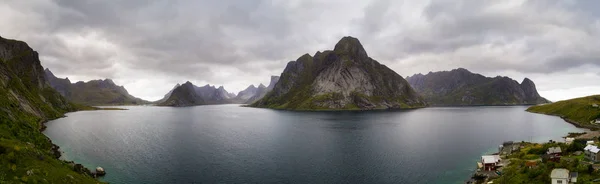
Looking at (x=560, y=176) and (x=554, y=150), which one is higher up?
(x=554, y=150)

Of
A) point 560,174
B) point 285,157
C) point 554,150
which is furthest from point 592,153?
point 285,157

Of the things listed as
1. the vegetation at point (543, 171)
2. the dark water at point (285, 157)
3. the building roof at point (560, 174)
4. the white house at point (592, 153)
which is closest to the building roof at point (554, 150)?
the vegetation at point (543, 171)

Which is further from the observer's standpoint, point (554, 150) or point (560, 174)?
point (554, 150)

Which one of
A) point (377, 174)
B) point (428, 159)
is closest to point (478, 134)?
point (428, 159)

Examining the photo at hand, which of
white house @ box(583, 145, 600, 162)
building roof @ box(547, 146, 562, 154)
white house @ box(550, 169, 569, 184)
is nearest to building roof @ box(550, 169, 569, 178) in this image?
white house @ box(550, 169, 569, 184)

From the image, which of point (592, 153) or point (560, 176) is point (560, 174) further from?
point (592, 153)

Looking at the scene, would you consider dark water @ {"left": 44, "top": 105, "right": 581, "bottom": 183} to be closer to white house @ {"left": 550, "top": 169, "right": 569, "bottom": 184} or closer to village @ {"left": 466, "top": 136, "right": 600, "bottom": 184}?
village @ {"left": 466, "top": 136, "right": 600, "bottom": 184}

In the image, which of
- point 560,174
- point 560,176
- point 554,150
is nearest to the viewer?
point 560,176

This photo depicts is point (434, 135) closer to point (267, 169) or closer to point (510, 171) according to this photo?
point (510, 171)

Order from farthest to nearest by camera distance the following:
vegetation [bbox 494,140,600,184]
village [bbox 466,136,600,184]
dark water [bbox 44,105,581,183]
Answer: dark water [bbox 44,105,581,183], vegetation [bbox 494,140,600,184], village [bbox 466,136,600,184]
